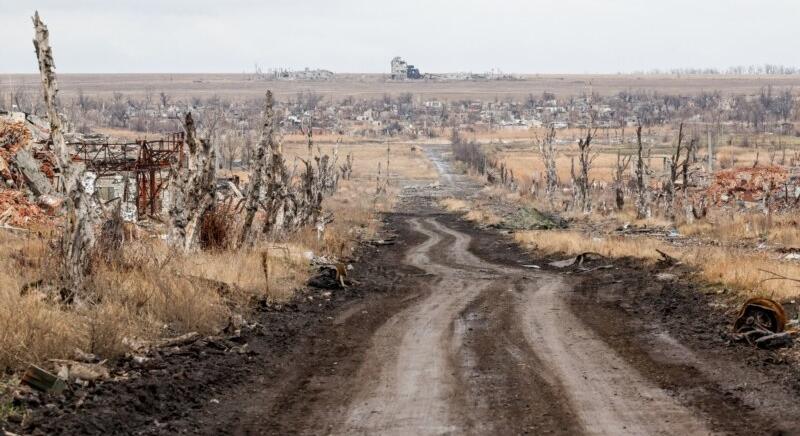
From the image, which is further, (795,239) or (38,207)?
(795,239)

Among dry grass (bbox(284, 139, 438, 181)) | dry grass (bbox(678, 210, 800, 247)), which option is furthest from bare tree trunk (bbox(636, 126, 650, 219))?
dry grass (bbox(284, 139, 438, 181))

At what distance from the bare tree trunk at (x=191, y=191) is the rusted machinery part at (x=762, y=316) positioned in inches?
404

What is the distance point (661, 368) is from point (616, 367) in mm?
490

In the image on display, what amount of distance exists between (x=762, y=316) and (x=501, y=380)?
4015mm

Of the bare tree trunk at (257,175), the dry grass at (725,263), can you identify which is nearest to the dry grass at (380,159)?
the dry grass at (725,263)

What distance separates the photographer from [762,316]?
10.9 metres

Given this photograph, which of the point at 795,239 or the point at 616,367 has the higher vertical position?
the point at 616,367

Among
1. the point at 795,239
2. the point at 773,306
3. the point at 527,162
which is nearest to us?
the point at 773,306

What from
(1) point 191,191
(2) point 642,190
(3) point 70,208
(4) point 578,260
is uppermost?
(3) point 70,208

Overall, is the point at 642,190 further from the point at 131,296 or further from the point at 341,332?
the point at 131,296

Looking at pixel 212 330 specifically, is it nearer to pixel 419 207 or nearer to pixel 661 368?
pixel 661 368

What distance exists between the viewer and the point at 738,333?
36.1 feet

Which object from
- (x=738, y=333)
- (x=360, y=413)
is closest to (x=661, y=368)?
(x=738, y=333)

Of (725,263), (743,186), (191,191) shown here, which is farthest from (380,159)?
(725,263)
